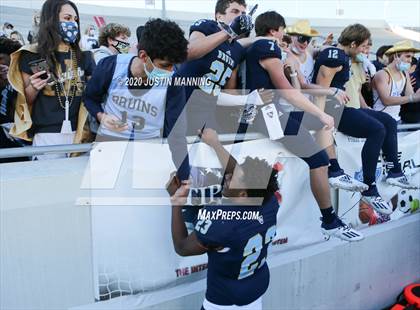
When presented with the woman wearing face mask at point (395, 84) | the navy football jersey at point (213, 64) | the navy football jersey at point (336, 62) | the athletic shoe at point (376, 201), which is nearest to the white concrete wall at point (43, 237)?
the navy football jersey at point (213, 64)

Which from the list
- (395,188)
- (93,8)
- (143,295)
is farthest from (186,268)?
(93,8)

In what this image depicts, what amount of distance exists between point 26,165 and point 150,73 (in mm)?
784

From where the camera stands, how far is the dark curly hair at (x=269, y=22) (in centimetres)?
295

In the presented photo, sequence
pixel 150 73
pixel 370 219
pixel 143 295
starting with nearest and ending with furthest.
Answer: pixel 150 73 < pixel 143 295 < pixel 370 219

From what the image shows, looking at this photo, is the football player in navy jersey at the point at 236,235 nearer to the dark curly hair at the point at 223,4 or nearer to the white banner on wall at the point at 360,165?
the dark curly hair at the point at 223,4

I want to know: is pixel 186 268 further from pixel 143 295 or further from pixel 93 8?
pixel 93 8

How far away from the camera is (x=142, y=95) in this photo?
2281mm

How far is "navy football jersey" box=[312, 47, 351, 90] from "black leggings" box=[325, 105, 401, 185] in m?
0.21

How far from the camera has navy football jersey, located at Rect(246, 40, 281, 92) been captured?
8.55ft

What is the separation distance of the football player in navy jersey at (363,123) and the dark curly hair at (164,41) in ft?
4.28

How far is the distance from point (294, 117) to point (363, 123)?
2.04ft

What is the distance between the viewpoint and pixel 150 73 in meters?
2.22

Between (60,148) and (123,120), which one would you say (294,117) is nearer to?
(123,120)

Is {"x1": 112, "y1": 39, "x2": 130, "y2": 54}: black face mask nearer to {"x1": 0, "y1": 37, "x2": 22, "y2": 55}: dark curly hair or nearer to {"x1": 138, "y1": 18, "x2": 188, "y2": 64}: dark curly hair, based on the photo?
{"x1": 0, "y1": 37, "x2": 22, "y2": 55}: dark curly hair
